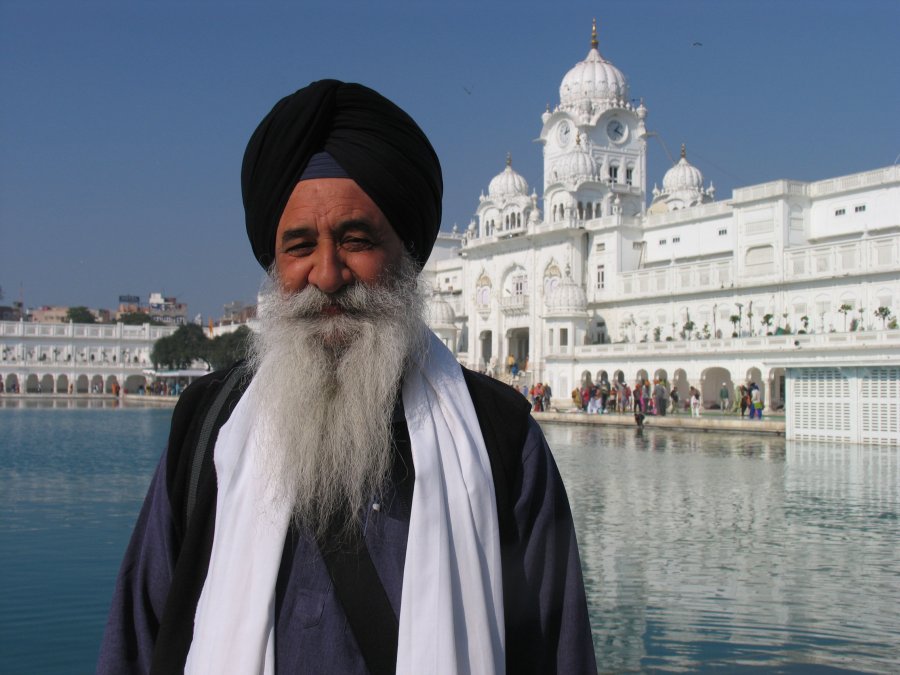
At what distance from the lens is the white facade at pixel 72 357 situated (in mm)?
74750

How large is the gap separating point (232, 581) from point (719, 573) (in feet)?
18.7

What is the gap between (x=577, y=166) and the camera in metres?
50.6

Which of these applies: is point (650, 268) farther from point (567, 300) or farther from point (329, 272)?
point (329, 272)

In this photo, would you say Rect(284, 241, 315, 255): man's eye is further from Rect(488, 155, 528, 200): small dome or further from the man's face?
Rect(488, 155, 528, 200): small dome

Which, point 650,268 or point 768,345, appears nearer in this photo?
point 768,345

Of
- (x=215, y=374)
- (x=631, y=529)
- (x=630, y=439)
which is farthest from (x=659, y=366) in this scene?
(x=215, y=374)

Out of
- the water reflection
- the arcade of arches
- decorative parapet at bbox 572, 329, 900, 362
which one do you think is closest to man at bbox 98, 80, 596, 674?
the water reflection

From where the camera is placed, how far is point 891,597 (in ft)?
20.4

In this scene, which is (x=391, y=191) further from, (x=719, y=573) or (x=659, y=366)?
(x=659, y=366)

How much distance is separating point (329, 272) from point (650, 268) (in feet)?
147

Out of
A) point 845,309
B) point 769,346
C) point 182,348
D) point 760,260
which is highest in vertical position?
point 760,260

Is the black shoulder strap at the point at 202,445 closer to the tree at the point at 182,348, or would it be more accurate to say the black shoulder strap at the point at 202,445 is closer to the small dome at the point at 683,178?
the small dome at the point at 683,178

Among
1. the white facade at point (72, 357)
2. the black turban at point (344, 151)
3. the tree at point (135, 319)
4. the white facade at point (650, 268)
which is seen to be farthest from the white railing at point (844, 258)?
the tree at point (135, 319)

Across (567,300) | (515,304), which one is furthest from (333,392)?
(515,304)
